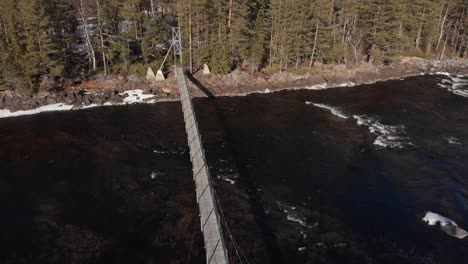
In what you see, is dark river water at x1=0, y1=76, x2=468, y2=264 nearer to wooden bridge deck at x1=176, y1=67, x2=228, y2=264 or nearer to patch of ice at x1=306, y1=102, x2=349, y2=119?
patch of ice at x1=306, y1=102, x2=349, y2=119

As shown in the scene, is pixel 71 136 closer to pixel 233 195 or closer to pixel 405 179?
pixel 233 195

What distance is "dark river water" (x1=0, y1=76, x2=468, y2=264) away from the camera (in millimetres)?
23422

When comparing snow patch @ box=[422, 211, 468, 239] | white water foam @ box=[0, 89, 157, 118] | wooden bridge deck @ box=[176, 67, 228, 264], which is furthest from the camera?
white water foam @ box=[0, 89, 157, 118]

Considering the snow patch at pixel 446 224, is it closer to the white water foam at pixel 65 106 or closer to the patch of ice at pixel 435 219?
the patch of ice at pixel 435 219

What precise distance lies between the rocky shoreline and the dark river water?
3.03 meters

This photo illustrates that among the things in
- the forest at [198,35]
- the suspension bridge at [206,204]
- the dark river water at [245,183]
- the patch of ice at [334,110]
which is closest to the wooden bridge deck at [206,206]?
the suspension bridge at [206,204]

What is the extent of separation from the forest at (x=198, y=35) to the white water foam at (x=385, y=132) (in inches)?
632

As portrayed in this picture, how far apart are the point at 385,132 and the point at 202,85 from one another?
23994 millimetres

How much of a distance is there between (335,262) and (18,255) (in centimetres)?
1952

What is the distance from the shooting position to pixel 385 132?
129 feet

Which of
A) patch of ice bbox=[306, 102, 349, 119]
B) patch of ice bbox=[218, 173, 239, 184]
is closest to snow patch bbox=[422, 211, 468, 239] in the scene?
patch of ice bbox=[218, 173, 239, 184]

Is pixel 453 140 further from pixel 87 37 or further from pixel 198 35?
pixel 87 37

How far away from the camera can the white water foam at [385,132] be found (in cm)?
3659

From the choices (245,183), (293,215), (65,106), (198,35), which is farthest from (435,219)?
(65,106)
